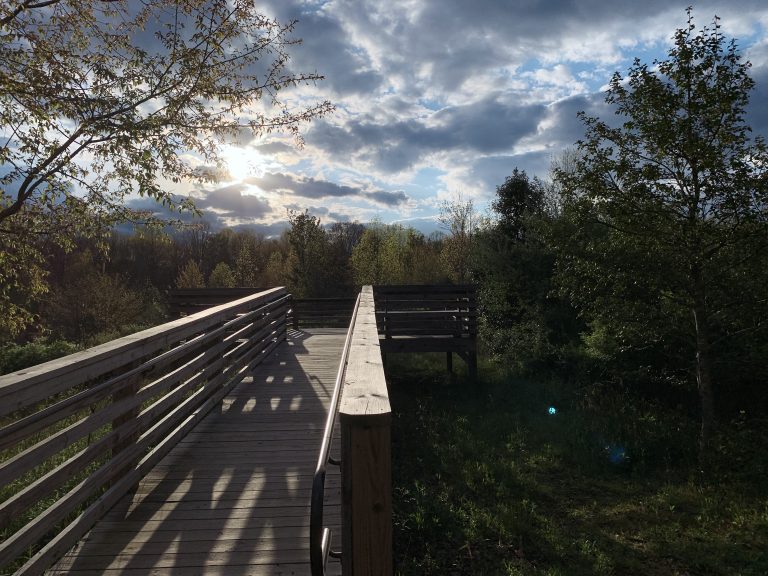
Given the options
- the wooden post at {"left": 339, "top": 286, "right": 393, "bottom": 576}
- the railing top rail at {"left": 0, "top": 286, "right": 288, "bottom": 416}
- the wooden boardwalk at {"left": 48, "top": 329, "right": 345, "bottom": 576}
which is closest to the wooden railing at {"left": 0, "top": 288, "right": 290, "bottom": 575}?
the railing top rail at {"left": 0, "top": 286, "right": 288, "bottom": 416}

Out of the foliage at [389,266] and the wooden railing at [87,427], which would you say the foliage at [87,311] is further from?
the wooden railing at [87,427]

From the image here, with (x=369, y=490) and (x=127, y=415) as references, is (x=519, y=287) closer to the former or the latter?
(x=127, y=415)

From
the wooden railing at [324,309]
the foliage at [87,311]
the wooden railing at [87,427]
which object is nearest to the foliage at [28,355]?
the wooden railing at [324,309]

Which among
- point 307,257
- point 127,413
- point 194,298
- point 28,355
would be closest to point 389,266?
point 307,257

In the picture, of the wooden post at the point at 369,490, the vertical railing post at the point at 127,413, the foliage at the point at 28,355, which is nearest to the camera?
the wooden post at the point at 369,490

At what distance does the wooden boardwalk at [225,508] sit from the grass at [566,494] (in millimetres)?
1460

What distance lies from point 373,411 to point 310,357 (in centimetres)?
814

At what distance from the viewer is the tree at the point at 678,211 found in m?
7.51

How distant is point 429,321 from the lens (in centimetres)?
1295

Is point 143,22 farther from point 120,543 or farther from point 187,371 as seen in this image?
point 120,543

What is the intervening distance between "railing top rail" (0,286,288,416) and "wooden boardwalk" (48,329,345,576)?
3.41ft

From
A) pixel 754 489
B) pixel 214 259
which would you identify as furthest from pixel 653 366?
pixel 214 259

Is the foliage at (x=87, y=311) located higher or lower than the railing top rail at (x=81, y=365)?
lower

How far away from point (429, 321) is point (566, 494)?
6428mm
